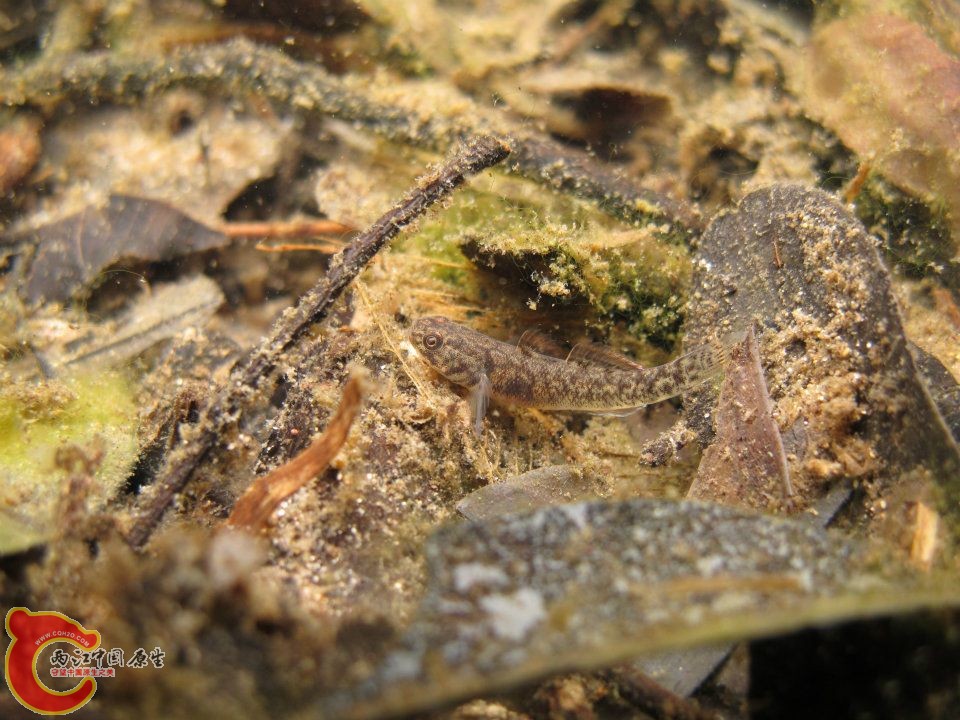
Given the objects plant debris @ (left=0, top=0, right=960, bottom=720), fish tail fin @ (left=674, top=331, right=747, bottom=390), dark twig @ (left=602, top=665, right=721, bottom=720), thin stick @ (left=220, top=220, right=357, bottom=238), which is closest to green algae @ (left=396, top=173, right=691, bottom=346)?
plant debris @ (left=0, top=0, right=960, bottom=720)

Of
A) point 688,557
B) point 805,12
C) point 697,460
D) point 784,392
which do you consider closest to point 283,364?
point 688,557

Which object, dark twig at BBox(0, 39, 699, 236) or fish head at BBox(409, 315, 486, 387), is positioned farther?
dark twig at BBox(0, 39, 699, 236)

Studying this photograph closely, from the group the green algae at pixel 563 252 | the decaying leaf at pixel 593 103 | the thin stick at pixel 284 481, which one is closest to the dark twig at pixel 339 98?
the green algae at pixel 563 252

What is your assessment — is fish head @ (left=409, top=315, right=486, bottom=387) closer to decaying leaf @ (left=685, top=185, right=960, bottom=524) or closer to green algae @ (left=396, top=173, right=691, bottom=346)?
green algae @ (left=396, top=173, right=691, bottom=346)

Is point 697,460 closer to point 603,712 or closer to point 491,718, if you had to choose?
point 603,712

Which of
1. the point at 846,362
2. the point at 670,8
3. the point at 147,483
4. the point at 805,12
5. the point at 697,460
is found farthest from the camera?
the point at 670,8

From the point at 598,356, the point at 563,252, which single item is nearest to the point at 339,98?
the point at 563,252
